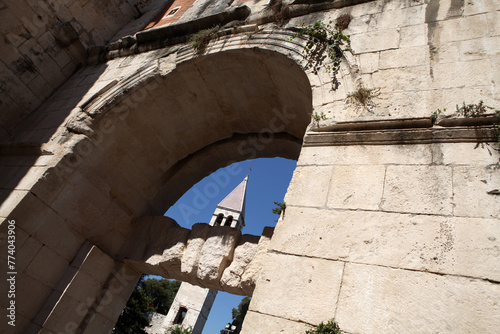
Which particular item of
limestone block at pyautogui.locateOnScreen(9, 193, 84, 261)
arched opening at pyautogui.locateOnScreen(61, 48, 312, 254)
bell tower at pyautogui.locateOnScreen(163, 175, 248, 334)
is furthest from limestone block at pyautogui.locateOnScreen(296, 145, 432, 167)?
bell tower at pyautogui.locateOnScreen(163, 175, 248, 334)

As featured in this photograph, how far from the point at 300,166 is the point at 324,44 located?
191cm

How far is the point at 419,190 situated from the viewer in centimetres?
228

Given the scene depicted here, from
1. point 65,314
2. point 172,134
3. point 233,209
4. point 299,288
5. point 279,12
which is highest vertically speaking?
point 233,209

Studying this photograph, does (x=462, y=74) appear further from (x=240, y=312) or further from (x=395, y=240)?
(x=240, y=312)

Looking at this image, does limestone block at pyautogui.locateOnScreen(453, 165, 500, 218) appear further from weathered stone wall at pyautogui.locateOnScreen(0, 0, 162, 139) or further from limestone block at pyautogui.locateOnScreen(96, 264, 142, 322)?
weathered stone wall at pyautogui.locateOnScreen(0, 0, 162, 139)

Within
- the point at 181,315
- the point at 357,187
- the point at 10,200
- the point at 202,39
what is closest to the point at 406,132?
the point at 357,187

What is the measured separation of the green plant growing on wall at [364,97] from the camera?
120 inches

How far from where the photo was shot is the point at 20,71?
5.25 m

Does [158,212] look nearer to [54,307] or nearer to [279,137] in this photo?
[54,307]

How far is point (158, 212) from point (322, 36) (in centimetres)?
385

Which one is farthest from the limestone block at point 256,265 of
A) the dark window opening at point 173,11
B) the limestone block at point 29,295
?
the dark window opening at point 173,11

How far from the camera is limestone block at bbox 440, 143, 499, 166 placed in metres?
2.27

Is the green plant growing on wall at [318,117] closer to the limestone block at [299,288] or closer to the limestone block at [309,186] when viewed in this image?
the limestone block at [309,186]

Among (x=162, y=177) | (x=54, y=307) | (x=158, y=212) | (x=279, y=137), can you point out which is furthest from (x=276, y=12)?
(x=54, y=307)
